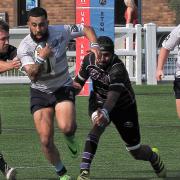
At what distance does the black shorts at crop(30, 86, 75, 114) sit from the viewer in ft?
33.9

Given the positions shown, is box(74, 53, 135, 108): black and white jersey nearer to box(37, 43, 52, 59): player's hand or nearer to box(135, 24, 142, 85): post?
box(37, 43, 52, 59): player's hand

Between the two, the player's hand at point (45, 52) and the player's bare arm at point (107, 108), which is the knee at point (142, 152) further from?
the player's hand at point (45, 52)

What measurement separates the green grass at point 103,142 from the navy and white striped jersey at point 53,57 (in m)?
1.15

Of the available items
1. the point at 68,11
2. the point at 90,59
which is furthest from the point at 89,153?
the point at 68,11

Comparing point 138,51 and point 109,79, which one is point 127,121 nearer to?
point 109,79

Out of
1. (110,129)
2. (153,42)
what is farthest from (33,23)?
(153,42)

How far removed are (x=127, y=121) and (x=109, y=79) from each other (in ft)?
1.78

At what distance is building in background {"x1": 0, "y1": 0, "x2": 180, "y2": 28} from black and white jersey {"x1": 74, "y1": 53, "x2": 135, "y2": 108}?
20.7 metres

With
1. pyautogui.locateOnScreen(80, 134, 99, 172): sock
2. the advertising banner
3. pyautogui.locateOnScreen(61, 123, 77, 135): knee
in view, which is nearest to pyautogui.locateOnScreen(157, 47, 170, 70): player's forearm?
pyautogui.locateOnScreen(80, 134, 99, 172): sock

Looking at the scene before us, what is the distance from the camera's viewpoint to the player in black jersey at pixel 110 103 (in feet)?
33.6

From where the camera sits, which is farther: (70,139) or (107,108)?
(70,139)

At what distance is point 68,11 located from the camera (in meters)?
31.4

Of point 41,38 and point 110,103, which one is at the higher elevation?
point 41,38

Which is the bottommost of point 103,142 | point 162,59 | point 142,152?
point 103,142
